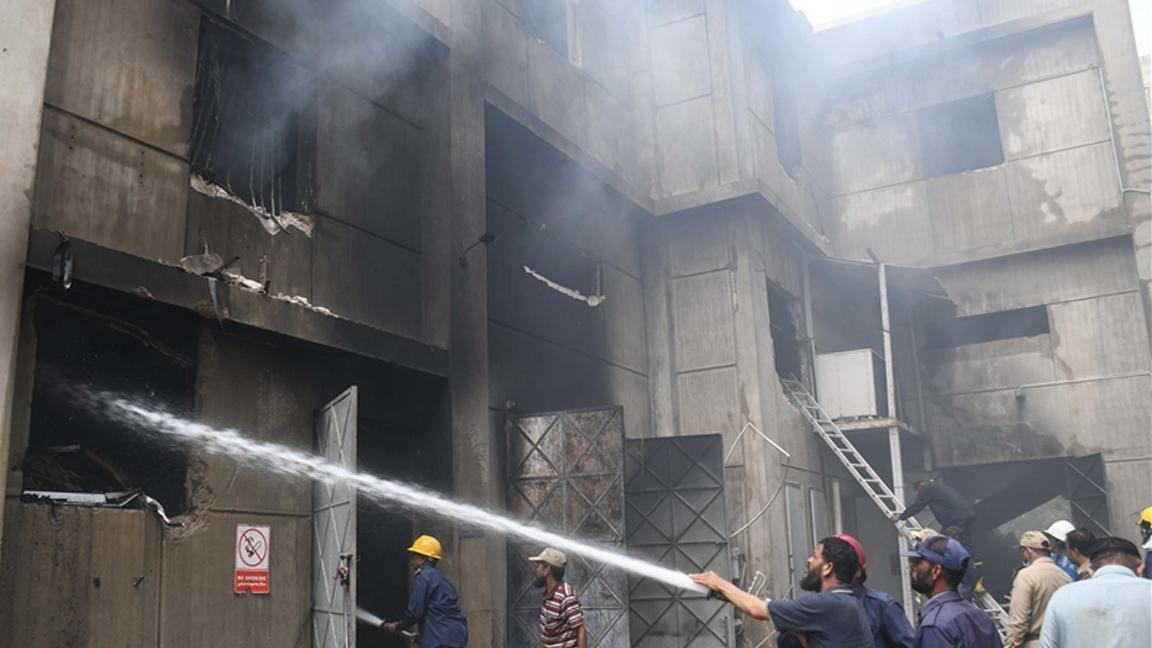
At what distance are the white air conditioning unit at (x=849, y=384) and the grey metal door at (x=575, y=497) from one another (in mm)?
6967

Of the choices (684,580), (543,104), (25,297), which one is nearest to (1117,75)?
(543,104)

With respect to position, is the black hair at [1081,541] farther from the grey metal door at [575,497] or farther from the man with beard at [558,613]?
the grey metal door at [575,497]

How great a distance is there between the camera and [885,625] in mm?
5047

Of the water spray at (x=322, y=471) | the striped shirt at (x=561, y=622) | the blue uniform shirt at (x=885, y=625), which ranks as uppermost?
the water spray at (x=322, y=471)

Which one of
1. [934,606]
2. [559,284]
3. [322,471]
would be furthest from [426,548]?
[559,284]

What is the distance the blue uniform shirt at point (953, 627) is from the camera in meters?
4.44

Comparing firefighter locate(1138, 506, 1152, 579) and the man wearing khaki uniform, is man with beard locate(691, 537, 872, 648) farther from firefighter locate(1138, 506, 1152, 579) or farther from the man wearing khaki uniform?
firefighter locate(1138, 506, 1152, 579)

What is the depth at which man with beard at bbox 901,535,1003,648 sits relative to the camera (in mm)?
4457

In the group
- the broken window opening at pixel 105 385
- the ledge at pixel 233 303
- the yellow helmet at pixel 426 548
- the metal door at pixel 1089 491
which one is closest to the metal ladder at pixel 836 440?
the metal door at pixel 1089 491

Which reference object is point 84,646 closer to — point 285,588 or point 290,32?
point 285,588

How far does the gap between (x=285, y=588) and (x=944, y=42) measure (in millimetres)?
16636

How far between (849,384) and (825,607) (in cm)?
1243

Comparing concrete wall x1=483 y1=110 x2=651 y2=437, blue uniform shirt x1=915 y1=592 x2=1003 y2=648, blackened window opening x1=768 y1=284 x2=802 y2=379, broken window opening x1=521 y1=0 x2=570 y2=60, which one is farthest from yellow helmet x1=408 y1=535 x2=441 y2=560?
blackened window opening x1=768 y1=284 x2=802 y2=379

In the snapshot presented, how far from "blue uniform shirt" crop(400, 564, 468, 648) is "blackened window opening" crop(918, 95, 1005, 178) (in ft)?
49.5
